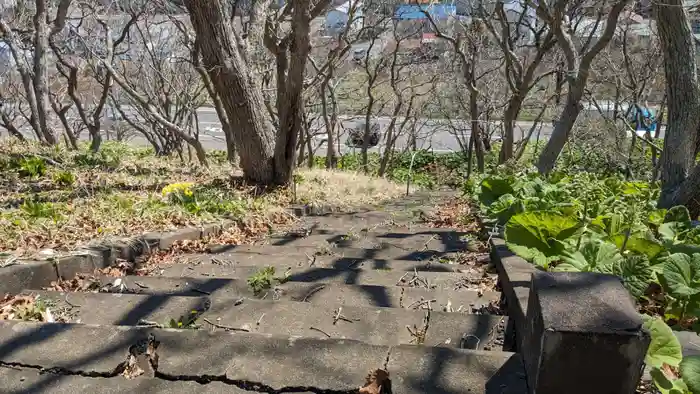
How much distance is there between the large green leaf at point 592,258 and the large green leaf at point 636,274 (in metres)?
0.05

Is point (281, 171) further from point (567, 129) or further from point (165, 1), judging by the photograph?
point (165, 1)

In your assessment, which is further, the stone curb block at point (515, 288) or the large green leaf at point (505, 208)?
the large green leaf at point (505, 208)

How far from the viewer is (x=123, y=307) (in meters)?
2.44

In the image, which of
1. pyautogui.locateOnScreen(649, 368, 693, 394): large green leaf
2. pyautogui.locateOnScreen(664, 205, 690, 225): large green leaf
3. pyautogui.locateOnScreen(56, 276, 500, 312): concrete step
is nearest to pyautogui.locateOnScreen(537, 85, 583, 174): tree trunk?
pyautogui.locateOnScreen(664, 205, 690, 225): large green leaf

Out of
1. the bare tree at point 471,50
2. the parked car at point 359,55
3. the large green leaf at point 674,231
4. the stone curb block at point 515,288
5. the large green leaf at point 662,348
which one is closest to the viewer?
the large green leaf at point 662,348

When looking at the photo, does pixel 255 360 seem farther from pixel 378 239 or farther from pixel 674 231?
pixel 378 239

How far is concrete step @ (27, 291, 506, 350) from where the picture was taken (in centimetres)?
205

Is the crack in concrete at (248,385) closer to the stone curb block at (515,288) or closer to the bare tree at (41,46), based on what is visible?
the stone curb block at (515,288)

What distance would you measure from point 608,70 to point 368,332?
13.4m

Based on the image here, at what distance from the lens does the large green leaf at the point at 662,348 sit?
144 cm

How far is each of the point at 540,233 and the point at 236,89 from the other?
16.7 ft

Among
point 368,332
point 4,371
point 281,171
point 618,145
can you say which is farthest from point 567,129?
point 618,145

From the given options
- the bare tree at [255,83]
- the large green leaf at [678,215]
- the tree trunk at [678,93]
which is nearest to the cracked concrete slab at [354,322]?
Answer: the large green leaf at [678,215]

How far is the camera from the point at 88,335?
6.28 ft
